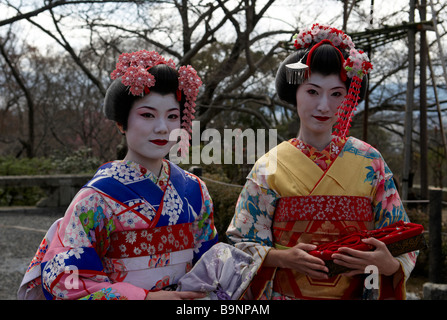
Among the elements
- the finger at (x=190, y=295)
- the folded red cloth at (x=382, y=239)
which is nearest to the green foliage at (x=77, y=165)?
the finger at (x=190, y=295)

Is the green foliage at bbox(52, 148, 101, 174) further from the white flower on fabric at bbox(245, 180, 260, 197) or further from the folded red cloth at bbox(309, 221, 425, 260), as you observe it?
the folded red cloth at bbox(309, 221, 425, 260)

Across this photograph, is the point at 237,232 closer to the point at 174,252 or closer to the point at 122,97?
the point at 174,252

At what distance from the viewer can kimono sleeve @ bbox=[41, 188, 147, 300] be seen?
174cm

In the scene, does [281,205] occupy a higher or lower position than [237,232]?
higher

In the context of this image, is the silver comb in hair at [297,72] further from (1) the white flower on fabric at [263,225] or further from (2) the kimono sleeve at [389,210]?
(1) the white flower on fabric at [263,225]

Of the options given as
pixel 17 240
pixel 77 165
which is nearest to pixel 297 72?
pixel 17 240

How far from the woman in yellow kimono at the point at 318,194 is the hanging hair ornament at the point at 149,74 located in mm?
463

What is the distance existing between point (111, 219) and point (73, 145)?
63.1 ft

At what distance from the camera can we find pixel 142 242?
1910 millimetres

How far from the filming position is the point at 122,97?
6.62ft

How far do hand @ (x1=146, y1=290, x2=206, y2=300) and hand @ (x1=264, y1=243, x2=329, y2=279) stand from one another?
1.29ft

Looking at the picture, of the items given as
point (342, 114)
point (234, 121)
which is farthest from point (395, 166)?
point (342, 114)
